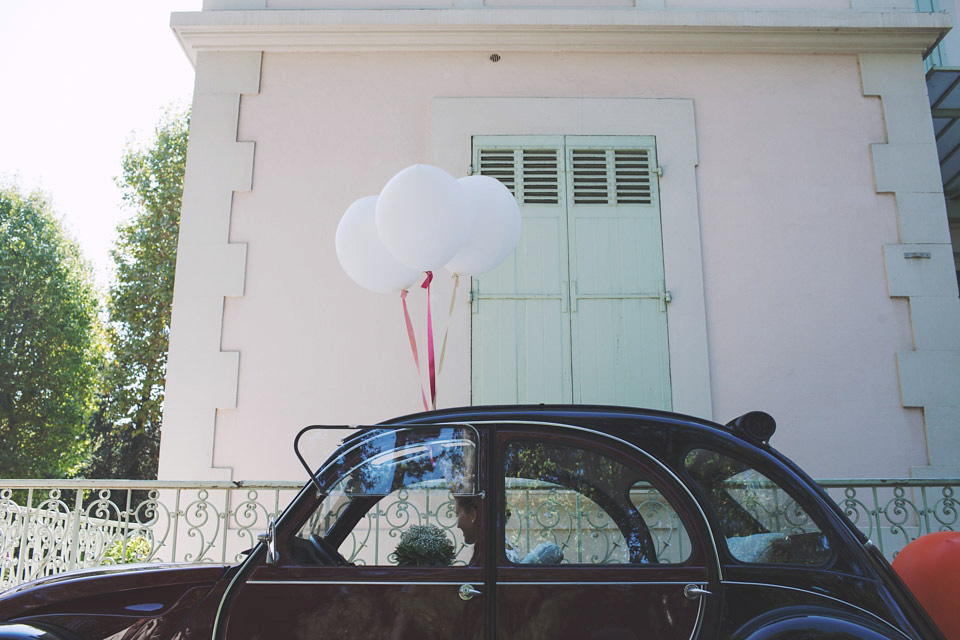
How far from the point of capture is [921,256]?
6582mm

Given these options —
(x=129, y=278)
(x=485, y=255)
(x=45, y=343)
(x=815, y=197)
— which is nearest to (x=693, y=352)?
(x=815, y=197)

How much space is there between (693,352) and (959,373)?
2256mm

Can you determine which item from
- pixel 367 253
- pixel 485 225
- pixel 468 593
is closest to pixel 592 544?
pixel 468 593

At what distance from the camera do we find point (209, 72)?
7012 millimetres

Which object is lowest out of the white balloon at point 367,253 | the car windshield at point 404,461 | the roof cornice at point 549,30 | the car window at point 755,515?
the car window at point 755,515

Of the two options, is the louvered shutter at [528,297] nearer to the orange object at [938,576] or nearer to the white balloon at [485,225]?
the white balloon at [485,225]

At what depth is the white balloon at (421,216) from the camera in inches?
167

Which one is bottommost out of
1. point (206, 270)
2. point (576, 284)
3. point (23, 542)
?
point (23, 542)

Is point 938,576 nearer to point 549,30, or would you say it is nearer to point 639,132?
point 639,132

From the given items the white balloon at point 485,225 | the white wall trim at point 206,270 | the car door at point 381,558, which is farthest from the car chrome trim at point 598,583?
the white wall trim at point 206,270

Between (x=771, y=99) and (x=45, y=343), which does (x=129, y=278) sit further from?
(x=771, y=99)

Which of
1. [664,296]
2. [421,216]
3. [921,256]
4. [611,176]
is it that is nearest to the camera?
[421,216]

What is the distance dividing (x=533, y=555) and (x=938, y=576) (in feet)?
5.95

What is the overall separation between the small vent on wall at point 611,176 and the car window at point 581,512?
4.17 metres
